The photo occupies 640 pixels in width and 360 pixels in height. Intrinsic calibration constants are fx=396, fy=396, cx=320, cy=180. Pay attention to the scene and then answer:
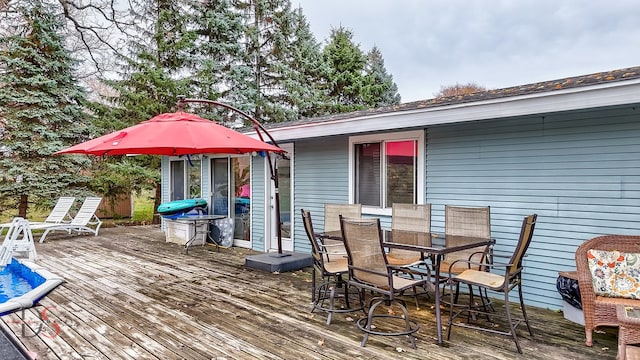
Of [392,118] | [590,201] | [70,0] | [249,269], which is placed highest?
[70,0]

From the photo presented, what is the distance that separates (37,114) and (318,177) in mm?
8699

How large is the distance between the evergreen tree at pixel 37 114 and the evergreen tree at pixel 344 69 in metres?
9.26

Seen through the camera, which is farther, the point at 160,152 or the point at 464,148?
the point at 160,152

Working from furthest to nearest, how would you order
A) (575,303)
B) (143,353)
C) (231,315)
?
(231,315) < (575,303) < (143,353)

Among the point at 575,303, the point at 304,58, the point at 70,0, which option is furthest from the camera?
the point at 304,58

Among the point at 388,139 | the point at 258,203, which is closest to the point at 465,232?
the point at 388,139

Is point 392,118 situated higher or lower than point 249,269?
higher

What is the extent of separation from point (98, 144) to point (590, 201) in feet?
17.6

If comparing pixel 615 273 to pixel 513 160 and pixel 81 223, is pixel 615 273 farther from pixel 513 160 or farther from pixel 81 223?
pixel 81 223

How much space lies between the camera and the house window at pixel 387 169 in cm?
538

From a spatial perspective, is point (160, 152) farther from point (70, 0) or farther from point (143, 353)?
point (70, 0)

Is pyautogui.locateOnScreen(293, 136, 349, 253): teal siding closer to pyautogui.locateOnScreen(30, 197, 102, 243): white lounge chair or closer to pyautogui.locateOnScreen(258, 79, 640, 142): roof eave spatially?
pyautogui.locateOnScreen(258, 79, 640, 142): roof eave

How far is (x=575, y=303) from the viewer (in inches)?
146

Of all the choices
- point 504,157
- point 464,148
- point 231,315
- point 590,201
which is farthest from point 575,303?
point 231,315
